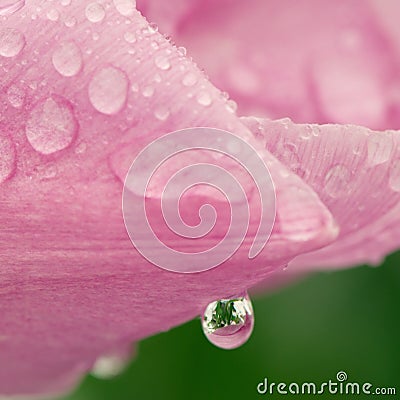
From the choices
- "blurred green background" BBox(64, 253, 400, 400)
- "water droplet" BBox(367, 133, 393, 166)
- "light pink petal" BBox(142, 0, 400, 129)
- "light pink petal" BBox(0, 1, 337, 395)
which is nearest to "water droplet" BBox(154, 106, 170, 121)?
"light pink petal" BBox(0, 1, 337, 395)

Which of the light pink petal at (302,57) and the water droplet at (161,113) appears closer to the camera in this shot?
the water droplet at (161,113)

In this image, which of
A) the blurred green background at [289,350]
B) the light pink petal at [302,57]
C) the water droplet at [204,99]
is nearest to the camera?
the water droplet at [204,99]

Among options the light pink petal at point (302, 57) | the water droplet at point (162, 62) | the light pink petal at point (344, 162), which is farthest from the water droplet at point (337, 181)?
the light pink petal at point (302, 57)

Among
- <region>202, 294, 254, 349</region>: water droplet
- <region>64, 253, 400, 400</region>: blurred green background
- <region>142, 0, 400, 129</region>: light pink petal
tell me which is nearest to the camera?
<region>202, 294, 254, 349</region>: water droplet

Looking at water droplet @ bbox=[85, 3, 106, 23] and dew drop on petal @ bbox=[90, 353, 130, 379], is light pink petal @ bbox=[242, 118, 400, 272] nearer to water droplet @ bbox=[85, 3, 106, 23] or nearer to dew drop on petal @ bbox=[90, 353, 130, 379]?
water droplet @ bbox=[85, 3, 106, 23]

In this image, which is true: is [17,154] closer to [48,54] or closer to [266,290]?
[48,54]

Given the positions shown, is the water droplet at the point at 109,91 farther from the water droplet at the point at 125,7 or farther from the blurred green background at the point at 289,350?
the blurred green background at the point at 289,350

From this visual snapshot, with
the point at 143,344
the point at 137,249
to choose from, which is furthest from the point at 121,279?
the point at 143,344
